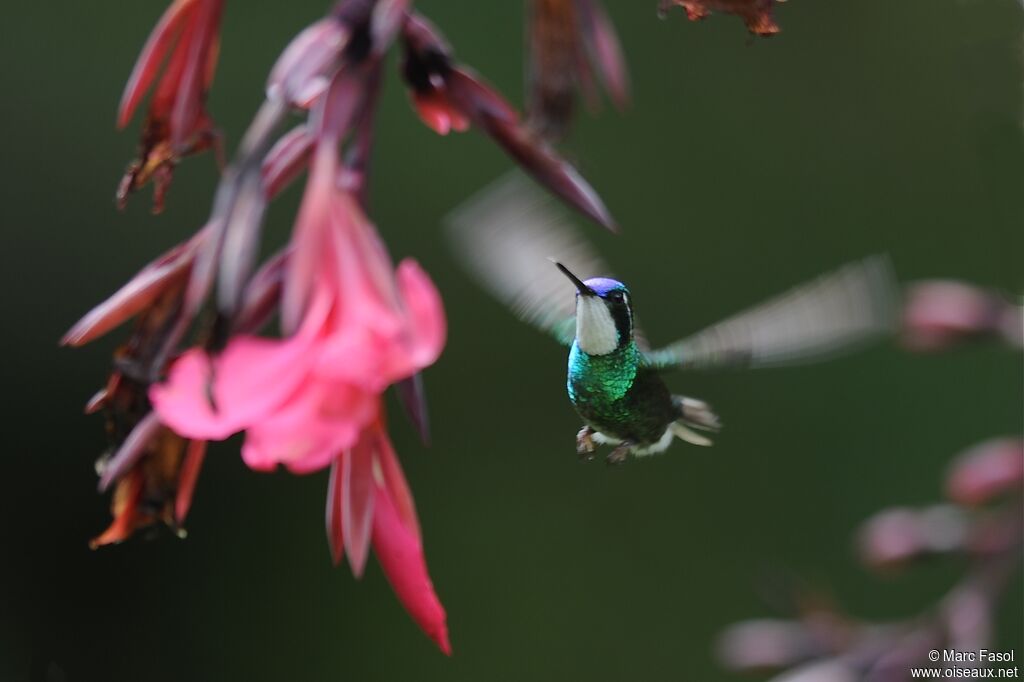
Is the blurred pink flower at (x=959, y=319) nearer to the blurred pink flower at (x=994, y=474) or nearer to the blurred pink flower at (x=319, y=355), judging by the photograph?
the blurred pink flower at (x=994, y=474)

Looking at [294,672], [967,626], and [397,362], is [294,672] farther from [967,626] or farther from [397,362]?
[397,362]

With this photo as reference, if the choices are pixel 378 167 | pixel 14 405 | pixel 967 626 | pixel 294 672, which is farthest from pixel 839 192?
pixel 967 626

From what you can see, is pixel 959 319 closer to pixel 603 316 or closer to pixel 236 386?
pixel 603 316

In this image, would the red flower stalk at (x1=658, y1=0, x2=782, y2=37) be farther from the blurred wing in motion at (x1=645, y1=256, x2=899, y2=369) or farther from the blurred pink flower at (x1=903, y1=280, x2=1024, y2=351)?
the blurred pink flower at (x1=903, y1=280, x2=1024, y2=351)

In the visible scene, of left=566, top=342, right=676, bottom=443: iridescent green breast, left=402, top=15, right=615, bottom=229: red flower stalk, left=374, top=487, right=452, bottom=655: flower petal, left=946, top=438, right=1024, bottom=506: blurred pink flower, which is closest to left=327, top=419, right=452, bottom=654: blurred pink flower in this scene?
left=374, top=487, right=452, bottom=655: flower petal

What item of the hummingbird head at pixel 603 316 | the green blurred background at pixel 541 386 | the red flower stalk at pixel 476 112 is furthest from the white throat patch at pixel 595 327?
the green blurred background at pixel 541 386

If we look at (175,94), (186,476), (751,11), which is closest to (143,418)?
(186,476)
